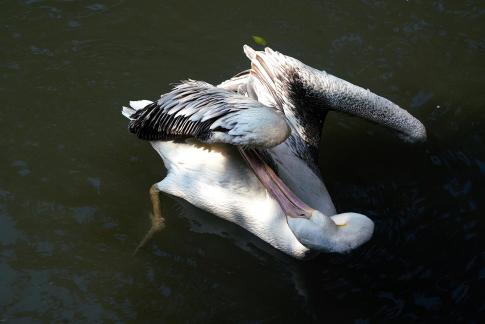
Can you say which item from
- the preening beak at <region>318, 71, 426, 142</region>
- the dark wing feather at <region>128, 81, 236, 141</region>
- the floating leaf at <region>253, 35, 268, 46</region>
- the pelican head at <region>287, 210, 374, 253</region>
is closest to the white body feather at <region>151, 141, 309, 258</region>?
the dark wing feather at <region>128, 81, 236, 141</region>

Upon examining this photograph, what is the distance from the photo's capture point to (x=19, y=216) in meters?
5.20

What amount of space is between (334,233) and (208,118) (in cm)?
A: 109

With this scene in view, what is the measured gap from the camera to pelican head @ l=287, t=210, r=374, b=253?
402cm

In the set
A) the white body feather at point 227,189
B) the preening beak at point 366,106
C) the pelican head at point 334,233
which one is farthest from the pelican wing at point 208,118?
the preening beak at point 366,106

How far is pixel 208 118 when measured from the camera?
4508mm

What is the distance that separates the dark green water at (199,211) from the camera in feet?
15.8

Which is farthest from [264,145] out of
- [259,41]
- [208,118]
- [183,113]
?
[259,41]

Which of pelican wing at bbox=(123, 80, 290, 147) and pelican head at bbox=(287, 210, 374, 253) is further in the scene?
pelican wing at bbox=(123, 80, 290, 147)

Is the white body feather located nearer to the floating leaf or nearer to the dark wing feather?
the dark wing feather

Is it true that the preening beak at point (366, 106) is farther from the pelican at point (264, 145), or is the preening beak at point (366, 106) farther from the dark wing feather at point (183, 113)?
the dark wing feather at point (183, 113)

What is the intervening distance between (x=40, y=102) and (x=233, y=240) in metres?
2.17

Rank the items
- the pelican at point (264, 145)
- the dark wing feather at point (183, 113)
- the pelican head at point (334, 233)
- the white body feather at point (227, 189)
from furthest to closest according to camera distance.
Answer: the white body feather at point (227, 189)
the dark wing feather at point (183, 113)
the pelican at point (264, 145)
the pelican head at point (334, 233)

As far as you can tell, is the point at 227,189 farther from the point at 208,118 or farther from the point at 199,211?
the point at 208,118

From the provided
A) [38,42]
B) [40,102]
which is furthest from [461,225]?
[38,42]
